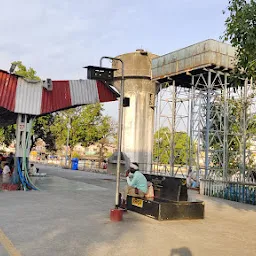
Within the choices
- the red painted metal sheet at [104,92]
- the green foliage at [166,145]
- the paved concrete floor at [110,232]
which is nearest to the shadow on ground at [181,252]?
the paved concrete floor at [110,232]

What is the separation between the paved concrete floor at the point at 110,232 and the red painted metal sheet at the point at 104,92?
627 cm

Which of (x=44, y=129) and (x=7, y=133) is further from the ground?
(x=44, y=129)

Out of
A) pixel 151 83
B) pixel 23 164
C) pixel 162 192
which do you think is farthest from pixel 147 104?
pixel 162 192

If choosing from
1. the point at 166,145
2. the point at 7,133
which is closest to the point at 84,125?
the point at 7,133

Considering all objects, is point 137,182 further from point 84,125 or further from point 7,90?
point 84,125

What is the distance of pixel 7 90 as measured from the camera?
14672 mm

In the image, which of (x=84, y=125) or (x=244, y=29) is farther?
(x=84, y=125)

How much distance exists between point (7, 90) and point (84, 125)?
28267 millimetres

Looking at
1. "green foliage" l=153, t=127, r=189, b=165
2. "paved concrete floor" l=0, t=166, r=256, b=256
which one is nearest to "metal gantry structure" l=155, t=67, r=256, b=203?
"green foliage" l=153, t=127, r=189, b=165

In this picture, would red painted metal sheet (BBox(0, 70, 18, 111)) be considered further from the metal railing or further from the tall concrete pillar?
the tall concrete pillar

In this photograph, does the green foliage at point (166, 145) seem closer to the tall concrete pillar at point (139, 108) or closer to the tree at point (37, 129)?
the tall concrete pillar at point (139, 108)

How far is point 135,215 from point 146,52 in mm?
25256

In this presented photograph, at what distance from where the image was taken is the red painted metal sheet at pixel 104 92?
16438mm

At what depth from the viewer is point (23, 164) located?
→ 15.4 meters
